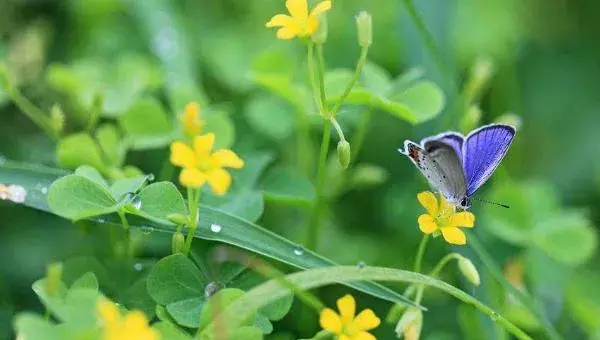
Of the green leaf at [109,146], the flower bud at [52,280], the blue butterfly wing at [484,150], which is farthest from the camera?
the green leaf at [109,146]

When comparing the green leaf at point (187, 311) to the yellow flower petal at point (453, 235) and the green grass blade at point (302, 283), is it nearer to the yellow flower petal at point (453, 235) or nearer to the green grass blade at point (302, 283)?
the green grass blade at point (302, 283)

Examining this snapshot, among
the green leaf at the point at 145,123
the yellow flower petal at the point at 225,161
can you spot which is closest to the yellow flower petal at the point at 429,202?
the yellow flower petal at the point at 225,161

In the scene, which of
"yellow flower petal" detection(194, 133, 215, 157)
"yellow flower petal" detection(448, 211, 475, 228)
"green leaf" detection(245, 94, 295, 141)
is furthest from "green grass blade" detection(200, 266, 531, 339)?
"green leaf" detection(245, 94, 295, 141)

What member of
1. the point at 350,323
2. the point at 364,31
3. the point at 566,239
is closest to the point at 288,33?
the point at 364,31

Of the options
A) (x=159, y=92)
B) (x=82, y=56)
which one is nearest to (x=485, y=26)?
(x=159, y=92)

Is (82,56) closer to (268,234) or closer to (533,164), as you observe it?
(268,234)
